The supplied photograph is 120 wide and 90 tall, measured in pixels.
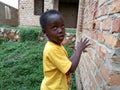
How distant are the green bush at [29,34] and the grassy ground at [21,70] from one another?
111 cm

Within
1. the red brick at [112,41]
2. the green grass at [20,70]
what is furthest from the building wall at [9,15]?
the red brick at [112,41]

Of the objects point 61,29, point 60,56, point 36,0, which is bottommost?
point 60,56

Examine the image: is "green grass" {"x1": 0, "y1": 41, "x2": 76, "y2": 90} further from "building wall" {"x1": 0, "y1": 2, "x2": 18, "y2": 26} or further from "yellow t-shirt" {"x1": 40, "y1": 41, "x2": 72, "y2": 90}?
"building wall" {"x1": 0, "y1": 2, "x2": 18, "y2": 26}

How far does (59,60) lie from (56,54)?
2.4 inches

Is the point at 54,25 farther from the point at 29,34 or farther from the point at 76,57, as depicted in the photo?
the point at 29,34

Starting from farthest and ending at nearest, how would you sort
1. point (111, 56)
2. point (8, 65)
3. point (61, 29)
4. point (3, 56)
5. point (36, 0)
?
point (36, 0) < point (3, 56) < point (8, 65) < point (61, 29) < point (111, 56)

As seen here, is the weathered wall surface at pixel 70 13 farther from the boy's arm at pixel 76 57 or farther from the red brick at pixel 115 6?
the red brick at pixel 115 6

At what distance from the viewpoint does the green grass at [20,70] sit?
4.24m

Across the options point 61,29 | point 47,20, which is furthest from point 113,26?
point 47,20

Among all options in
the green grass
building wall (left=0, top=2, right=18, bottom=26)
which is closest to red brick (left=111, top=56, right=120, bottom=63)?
the green grass

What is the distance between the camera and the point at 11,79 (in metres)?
4.51

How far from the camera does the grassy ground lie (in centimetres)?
424

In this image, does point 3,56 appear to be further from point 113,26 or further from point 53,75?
point 113,26

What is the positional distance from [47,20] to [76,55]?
0.40 m
